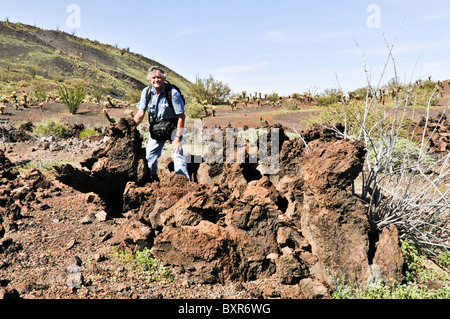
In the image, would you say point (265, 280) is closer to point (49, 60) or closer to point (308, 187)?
point (308, 187)

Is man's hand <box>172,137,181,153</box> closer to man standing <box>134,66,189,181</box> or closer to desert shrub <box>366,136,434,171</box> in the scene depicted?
man standing <box>134,66,189,181</box>

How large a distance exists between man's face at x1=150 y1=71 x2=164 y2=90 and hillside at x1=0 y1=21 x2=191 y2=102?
2391 centimetres

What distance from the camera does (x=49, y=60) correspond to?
1549 inches

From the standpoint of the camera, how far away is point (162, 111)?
4273 mm

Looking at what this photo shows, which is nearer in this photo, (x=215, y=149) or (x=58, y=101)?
(x=215, y=149)

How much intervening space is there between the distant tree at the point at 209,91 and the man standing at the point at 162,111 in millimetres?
22836

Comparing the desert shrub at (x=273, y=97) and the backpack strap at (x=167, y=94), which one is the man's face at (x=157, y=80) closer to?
the backpack strap at (x=167, y=94)

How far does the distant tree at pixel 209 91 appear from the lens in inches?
1063

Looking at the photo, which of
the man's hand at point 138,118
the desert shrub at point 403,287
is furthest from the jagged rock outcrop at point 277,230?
the man's hand at point 138,118

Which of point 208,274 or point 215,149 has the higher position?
→ point 215,149

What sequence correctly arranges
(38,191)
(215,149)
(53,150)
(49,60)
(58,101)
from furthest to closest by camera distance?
1. (49,60)
2. (58,101)
3. (53,150)
4. (38,191)
5. (215,149)
